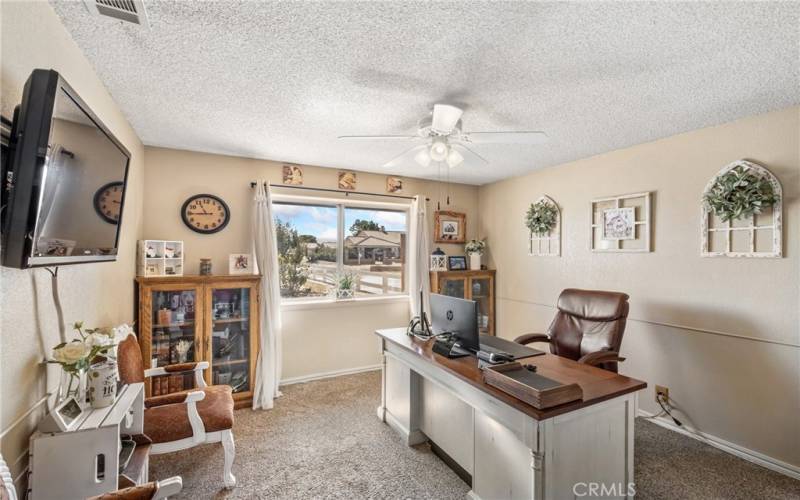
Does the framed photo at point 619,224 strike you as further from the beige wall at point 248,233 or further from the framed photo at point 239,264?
the framed photo at point 239,264

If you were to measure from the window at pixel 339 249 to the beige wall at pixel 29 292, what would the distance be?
2.14 meters

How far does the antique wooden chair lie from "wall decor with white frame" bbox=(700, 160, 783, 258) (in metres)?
3.70

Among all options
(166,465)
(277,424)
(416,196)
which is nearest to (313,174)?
(416,196)

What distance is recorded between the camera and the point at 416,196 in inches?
178

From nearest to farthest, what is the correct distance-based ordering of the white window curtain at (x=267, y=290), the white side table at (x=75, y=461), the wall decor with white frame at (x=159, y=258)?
the white side table at (x=75, y=461), the wall decor with white frame at (x=159, y=258), the white window curtain at (x=267, y=290)

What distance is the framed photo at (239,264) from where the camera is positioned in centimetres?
344

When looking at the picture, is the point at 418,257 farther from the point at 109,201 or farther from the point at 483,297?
the point at 109,201

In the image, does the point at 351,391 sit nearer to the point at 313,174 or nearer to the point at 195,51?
the point at 313,174

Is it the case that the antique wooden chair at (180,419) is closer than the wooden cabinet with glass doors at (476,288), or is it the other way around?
the antique wooden chair at (180,419)

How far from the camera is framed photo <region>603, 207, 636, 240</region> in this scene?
323 cm

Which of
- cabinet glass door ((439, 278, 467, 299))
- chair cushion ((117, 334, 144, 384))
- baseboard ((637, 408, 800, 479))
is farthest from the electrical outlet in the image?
chair cushion ((117, 334, 144, 384))

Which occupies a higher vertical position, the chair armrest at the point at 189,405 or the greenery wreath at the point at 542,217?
the greenery wreath at the point at 542,217

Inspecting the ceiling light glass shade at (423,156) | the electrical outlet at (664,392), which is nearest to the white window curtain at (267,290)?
the ceiling light glass shade at (423,156)

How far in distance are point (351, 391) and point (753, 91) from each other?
154 inches
